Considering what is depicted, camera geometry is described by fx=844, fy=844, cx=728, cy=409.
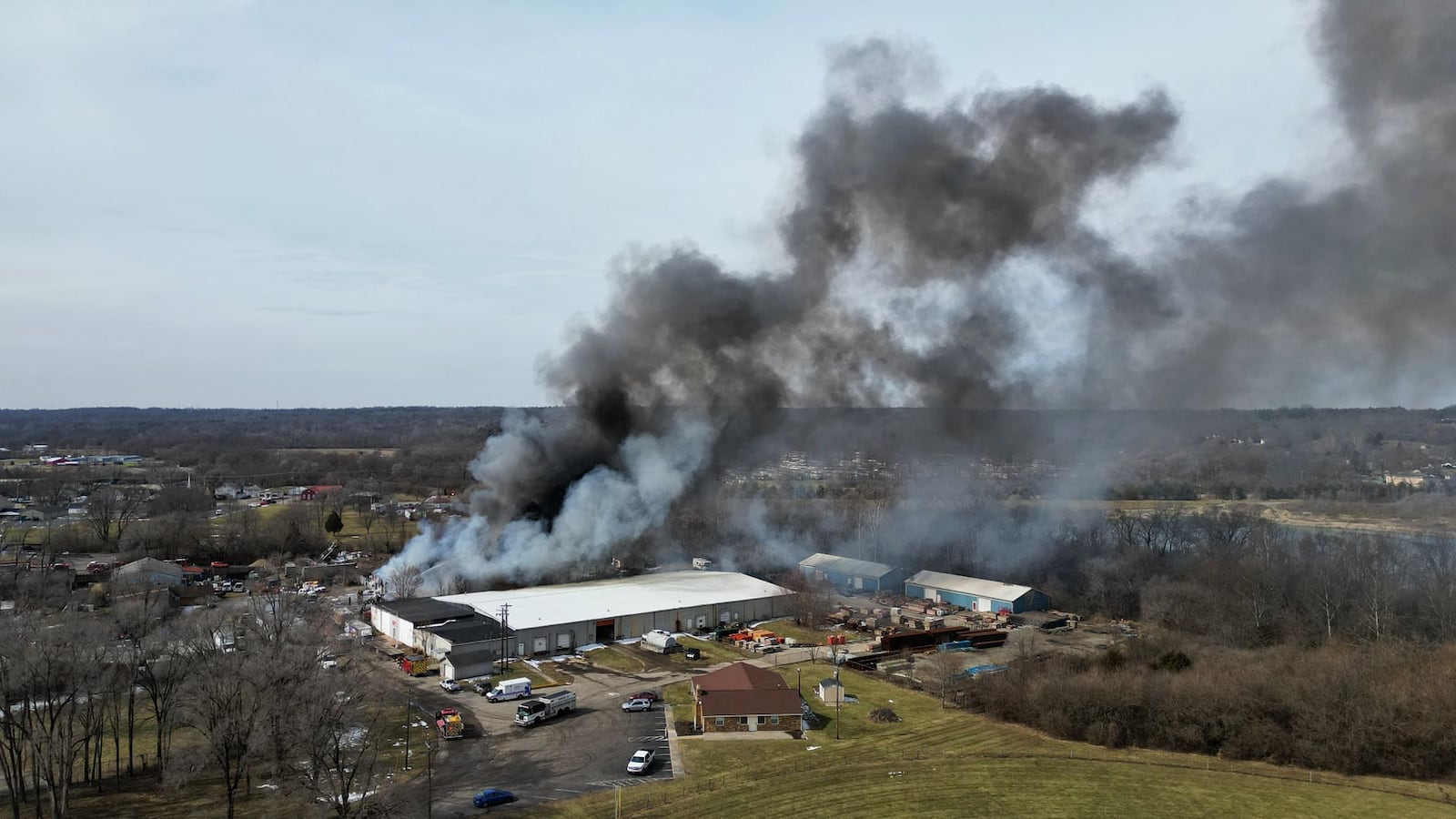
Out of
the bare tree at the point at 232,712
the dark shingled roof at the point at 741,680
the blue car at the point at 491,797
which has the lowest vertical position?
the blue car at the point at 491,797

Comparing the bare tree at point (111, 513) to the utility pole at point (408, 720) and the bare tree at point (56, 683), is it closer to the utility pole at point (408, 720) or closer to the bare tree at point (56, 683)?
the utility pole at point (408, 720)

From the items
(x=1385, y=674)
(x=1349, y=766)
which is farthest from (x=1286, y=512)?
(x=1349, y=766)

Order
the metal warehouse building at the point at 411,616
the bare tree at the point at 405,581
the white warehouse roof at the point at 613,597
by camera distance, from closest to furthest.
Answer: the metal warehouse building at the point at 411,616 → the white warehouse roof at the point at 613,597 → the bare tree at the point at 405,581

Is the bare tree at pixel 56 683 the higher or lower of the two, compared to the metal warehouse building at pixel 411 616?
higher

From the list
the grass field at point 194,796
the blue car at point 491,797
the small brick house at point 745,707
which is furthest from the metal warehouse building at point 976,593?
the grass field at point 194,796

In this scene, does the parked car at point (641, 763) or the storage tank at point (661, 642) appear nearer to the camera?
the parked car at point (641, 763)

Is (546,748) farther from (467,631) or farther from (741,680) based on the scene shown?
(467,631)

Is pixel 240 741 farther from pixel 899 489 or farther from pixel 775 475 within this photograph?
pixel 775 475

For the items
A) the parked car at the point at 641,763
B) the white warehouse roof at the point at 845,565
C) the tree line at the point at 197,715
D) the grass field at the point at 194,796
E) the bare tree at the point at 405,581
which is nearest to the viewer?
the tree line at the point at 197,715
